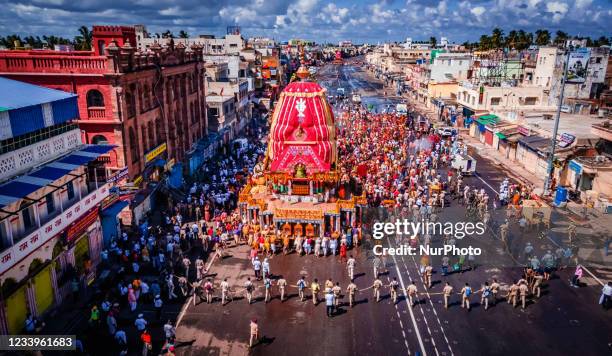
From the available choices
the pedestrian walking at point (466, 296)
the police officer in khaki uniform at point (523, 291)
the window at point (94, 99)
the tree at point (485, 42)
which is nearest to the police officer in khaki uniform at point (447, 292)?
the pedestrian walking at point (466, 296)

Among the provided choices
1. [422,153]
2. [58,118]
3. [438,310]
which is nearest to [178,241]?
[58,118]

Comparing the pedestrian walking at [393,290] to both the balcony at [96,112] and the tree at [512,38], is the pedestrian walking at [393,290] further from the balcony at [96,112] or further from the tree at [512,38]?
the tree at [512,38]

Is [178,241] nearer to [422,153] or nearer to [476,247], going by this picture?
[476,247]

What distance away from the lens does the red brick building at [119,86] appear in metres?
28.8

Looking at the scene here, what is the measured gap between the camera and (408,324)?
1975cm

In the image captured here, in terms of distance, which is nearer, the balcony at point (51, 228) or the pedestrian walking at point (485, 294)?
the balcony at point (51, 228)

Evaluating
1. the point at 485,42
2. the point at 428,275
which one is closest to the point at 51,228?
the point at 428,275

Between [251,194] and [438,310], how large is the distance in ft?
47.5

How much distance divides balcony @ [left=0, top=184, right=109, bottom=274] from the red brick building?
14.0ft

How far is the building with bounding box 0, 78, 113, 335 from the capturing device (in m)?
18.0

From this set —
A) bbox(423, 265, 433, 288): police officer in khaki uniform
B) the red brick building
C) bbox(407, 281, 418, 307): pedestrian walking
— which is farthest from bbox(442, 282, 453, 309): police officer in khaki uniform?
the red brick building

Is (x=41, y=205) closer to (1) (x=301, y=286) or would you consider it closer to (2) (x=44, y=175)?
(2) (x=44, y=175)

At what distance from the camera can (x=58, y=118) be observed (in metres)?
21.8

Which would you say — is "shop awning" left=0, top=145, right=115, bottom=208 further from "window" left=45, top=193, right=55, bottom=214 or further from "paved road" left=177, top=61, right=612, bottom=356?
"paved road" left=177, top=61, right=612, bottom=356
